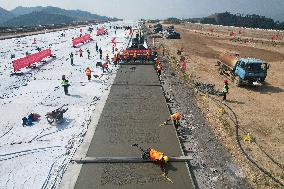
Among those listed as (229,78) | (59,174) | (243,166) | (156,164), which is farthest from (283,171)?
(229,78)

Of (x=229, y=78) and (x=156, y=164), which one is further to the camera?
(x=229, y=78)

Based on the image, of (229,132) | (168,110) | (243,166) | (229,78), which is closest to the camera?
(243,166)

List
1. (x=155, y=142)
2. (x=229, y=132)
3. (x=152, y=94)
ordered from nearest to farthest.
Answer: (x=155, y=142), (x=229, y=132), (x=152, y=94)

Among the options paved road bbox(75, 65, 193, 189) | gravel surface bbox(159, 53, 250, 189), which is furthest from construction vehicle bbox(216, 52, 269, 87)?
paved road bbox(75, 65, 193, 189)

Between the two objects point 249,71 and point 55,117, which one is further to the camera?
point 249,71

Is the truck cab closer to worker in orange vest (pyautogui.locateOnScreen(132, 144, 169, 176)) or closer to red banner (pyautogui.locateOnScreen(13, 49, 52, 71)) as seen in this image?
worker in orange vest (pyautogui.locateOnScreen(132, 144, 169, 176))

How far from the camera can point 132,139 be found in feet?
46.7

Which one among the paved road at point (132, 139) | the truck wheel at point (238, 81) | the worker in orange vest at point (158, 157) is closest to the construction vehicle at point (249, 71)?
the truck wheel at point (238, 81)

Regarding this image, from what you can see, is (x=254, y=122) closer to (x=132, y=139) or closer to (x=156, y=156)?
(x=132, y=139)

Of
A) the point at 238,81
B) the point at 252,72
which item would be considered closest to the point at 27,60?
the point at 238,81

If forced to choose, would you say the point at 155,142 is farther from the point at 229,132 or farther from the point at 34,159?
the point at 34,159

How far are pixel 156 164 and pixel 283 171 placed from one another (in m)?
5.53

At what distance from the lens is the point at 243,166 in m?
12.5

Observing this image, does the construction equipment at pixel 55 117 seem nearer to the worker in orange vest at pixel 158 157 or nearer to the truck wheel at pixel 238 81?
the worker in orange vest at pixel 158 157
